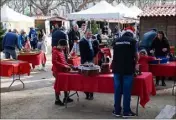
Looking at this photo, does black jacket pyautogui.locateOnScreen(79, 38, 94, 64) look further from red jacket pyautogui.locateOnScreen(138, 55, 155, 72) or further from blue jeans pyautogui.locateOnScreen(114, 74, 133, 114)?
blue jeans pyautogui.locateOnScreen(114, 74, 133, 114)

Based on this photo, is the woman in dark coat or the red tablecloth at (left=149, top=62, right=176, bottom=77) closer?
the red tablecloth at (left=149, top=62, right=176, bottom=77)

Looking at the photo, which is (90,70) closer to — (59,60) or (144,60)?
(59,60)

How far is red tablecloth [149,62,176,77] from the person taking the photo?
8.63 m

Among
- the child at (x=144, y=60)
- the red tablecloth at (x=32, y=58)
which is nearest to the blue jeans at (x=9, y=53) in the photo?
the red tablecloth at (x=32, y=58)

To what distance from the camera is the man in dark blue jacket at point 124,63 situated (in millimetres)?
6594

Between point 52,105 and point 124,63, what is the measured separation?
229 centimetres

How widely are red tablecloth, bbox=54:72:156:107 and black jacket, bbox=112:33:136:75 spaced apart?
0.98ft

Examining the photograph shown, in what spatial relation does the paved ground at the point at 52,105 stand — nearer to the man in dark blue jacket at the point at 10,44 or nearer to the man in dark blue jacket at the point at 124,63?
the man in dark blue jacket at the point at 124,63

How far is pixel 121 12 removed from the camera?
19703 mm

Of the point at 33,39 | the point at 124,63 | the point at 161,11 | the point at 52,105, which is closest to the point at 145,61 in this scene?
the point at 124,63

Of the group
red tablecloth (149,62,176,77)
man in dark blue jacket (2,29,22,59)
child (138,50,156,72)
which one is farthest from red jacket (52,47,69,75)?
man in dark blue jacket (2,29,22,59)

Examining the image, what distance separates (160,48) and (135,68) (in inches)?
124

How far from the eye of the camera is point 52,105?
812cm

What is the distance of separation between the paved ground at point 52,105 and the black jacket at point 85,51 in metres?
0.98
